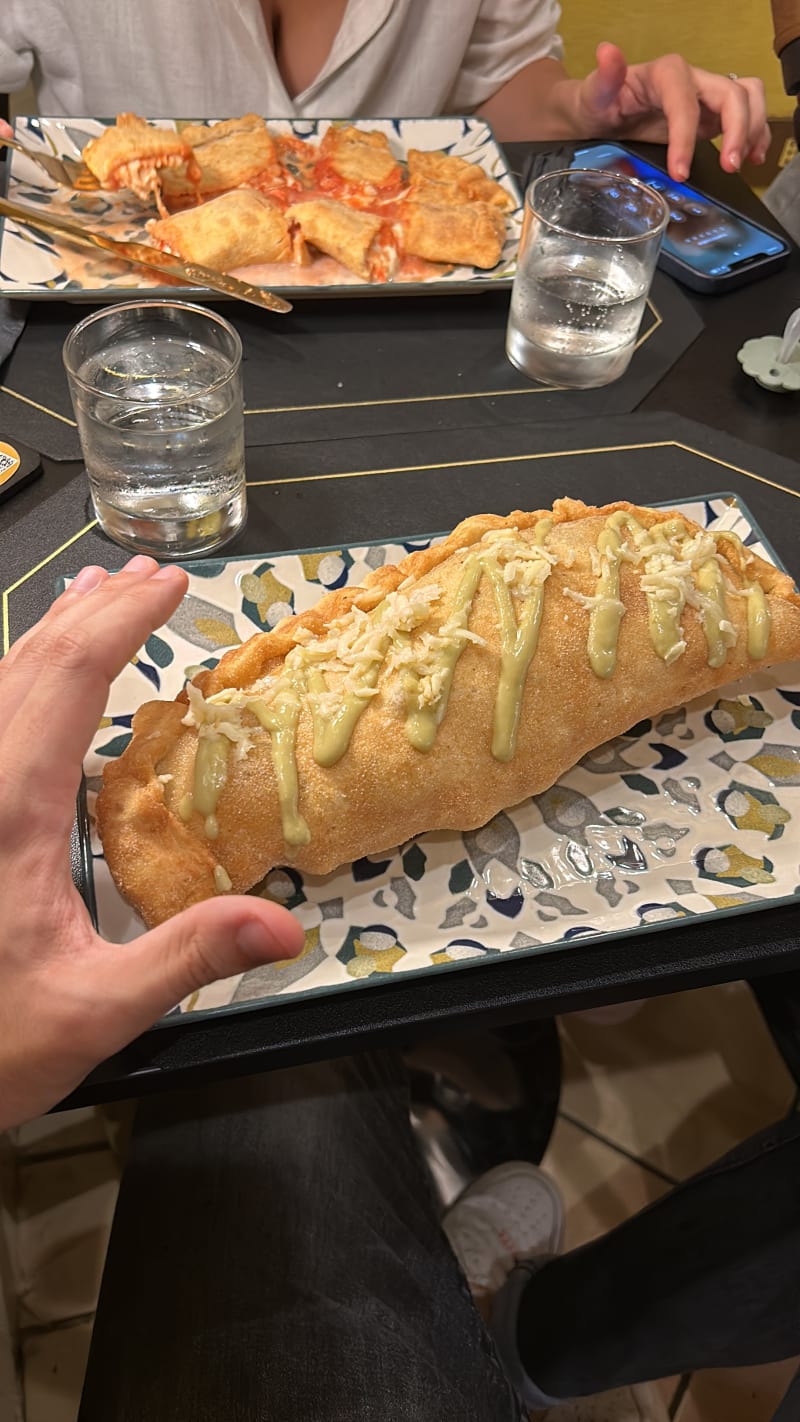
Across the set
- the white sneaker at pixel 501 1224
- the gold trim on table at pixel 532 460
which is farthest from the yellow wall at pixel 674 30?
the white sneaker at pixel 501 1224

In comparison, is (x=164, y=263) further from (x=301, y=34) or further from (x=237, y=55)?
(x=301, y=34)

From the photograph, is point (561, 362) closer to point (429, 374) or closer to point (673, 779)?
point (429, 374)

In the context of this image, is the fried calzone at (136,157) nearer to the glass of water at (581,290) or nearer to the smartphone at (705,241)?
the glass of water at (581,290)

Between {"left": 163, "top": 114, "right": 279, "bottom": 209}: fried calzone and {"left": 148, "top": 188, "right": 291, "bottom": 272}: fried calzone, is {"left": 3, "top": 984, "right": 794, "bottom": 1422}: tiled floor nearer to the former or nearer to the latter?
{"left": 148, "top": 188, "right": 291, "bottom": 272}: fried calzone

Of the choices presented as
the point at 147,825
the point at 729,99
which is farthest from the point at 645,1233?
the point at 729,99

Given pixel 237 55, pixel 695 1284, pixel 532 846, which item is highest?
pixel 237 55

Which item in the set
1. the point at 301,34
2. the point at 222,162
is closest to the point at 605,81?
the point at 301,34
